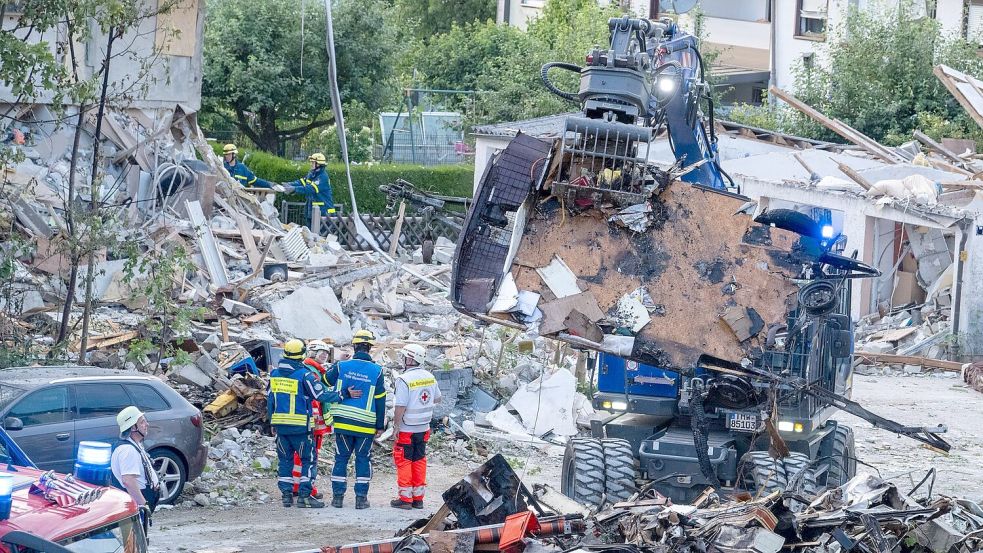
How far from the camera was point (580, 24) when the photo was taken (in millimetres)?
37375

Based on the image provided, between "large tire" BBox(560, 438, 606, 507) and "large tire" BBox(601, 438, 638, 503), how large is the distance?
0.17 ft

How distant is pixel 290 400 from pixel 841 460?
5358mm

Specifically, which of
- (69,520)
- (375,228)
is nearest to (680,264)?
(69,520)

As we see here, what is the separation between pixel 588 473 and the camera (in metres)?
10.8

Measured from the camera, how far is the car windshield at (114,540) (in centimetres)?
608

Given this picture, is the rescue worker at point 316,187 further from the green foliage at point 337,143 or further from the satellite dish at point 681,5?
the satellite dish at point 681,5

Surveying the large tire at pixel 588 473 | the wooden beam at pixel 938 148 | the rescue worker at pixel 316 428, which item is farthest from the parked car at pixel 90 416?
the wooden beam at pixel 938 148

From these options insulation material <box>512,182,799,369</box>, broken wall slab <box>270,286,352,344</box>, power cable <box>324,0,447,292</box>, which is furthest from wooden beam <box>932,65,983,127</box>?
insulation material <box>512,182,799,369</box>

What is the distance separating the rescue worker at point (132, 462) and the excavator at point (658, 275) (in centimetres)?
277

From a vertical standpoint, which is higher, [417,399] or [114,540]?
[114,540]

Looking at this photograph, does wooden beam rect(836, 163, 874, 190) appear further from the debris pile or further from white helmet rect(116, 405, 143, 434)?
white helmet rect(116, 405, 143, 434)

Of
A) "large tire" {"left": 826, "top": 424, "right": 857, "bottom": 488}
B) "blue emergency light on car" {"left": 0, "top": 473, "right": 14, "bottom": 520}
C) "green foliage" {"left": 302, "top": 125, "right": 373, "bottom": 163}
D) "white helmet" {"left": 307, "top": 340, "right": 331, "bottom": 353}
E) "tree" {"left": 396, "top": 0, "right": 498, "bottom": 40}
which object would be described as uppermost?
"tree" {"left": 396, "top": 0, "right": 498, "bottom": 40}

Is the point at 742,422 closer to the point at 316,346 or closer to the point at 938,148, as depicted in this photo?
the point at 316,346

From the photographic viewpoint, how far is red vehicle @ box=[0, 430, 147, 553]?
5723 millimetres
